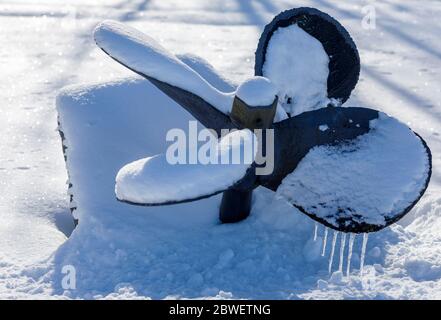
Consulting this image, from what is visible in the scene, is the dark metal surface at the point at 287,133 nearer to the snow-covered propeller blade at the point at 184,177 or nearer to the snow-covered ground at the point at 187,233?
the snow-covered ground at the point at 187,233

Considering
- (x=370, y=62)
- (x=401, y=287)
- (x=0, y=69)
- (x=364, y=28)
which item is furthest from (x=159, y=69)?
(x=364, y=28)

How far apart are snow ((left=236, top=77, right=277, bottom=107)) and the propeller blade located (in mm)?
280

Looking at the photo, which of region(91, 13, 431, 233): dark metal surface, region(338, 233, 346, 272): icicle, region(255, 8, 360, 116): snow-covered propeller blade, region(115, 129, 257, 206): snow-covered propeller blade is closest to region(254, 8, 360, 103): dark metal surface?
region(255, 8, 360, 116): snow-covered propeller blade

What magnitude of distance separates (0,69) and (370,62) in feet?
10.9

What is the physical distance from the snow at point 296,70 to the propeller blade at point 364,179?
559 mm

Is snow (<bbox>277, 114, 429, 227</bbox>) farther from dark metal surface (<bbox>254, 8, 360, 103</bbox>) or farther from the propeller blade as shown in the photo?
dark metal surface (<bbox>254, 8, 360, 103</bbox>)

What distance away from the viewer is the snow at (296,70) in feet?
9.75

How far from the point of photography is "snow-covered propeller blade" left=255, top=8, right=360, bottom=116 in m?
2.92

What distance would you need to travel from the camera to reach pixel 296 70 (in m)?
3.02

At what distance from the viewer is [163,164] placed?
2010 millimetres

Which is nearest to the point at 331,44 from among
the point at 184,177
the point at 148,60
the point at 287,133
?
the point at 287,133

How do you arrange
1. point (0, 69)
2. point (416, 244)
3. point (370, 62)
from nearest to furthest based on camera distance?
point (416, 244) < point (0, 69) < point (370, 62)
